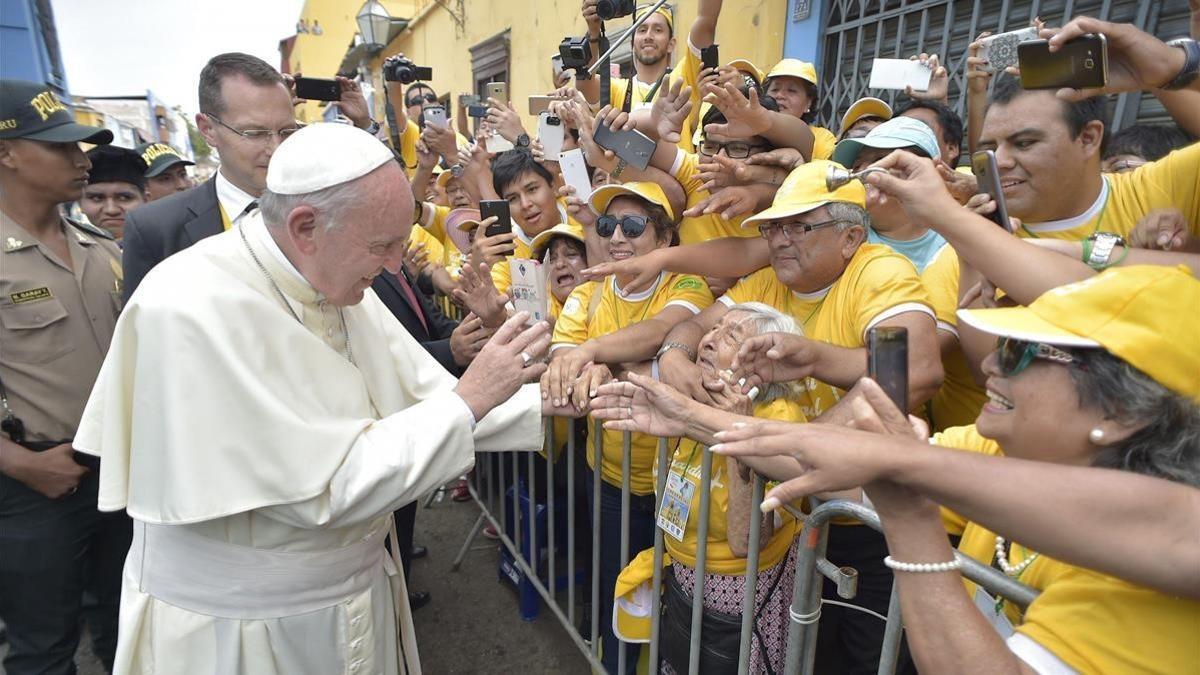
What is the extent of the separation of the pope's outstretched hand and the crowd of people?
11 millimetres

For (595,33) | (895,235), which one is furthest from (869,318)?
(595,33)

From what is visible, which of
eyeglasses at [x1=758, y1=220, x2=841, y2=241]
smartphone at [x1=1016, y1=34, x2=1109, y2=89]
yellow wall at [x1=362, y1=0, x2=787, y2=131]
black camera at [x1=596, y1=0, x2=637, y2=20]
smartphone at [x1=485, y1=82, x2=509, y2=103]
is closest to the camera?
smartphone at [x1=1016, y1=34, x2=1109, y2=89]

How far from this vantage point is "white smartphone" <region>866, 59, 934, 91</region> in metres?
3.00

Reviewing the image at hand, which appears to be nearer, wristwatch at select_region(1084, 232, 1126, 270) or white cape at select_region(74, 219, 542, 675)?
white cape at select_region(74, 219, 542, 675)

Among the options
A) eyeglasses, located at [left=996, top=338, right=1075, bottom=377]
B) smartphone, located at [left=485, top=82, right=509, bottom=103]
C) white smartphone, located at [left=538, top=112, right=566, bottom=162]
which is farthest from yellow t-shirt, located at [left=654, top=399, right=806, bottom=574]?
smartphone, located at [left=485, top=82, right=509, bottom=103]

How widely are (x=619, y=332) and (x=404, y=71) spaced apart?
369 cm

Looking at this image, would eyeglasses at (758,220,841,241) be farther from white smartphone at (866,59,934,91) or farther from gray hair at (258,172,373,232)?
gray hair at (258,172,373,232)

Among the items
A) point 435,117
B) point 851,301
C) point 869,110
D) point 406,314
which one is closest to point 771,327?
point 851,301

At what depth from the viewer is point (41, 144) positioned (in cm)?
264

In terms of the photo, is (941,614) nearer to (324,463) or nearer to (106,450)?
(324,463)

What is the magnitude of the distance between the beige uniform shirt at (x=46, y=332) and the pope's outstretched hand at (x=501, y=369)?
209cm

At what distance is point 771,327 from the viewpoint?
2.19 metres

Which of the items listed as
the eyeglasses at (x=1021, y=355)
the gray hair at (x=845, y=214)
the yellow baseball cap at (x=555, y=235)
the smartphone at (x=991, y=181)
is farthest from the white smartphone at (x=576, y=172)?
the eyeglasses at (x=1021, y=355)

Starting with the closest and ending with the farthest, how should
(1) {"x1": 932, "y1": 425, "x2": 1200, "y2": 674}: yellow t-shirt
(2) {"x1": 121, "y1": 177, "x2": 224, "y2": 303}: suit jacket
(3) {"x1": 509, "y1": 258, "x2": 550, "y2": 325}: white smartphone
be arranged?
(1) {"x1": 932, "y1": 425, "x2": 1200, "y2": 674}: yellow t-shirt
(2) {"x1": 121, "y1": 177, "x2": 224, "y2": 303}: suit jacket
(3) {"x1": 509, "y1": 258, "x2": 550, "y2": 325}: white smartphone
